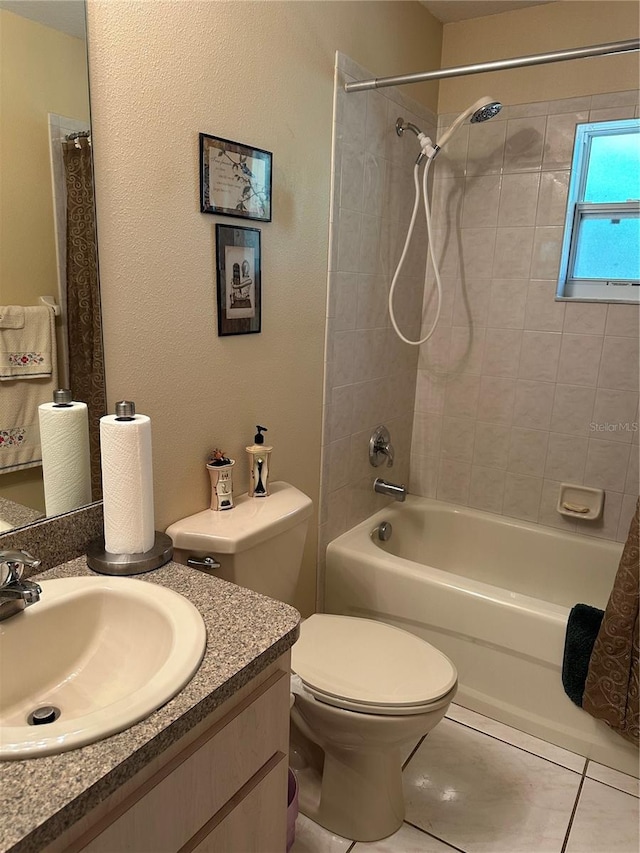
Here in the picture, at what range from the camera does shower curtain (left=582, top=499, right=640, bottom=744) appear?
1.75 m

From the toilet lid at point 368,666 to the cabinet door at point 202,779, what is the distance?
355 mm

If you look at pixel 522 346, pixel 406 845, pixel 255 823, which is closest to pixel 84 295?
pixel 255 823

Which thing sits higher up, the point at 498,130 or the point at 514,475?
the point at 498,130

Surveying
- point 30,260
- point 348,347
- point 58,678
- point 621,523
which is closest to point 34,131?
point 30,260

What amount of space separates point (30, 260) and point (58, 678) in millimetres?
771

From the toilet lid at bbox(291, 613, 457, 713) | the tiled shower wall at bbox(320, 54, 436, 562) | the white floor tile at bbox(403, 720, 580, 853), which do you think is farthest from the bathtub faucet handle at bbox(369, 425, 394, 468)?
the white floor tile at bbox(403, 720, 580, 853)

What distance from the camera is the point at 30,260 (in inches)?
45.4

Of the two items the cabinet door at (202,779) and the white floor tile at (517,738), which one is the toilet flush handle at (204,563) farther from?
the white floor tile at (517,738)

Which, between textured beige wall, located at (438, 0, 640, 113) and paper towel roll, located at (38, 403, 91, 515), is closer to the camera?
paper towel roll, located at (38, 403, 91, 515)

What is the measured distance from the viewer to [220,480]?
1618 millimetres

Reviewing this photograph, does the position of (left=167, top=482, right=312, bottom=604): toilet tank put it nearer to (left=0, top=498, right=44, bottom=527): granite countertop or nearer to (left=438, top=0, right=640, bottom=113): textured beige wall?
(left=0, top=498, right=44, bottom=527): granite countertop

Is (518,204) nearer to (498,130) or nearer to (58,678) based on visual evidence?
(498,130)

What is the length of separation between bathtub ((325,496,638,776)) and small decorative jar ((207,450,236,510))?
694mm

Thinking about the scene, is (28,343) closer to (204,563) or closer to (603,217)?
(204,563)
